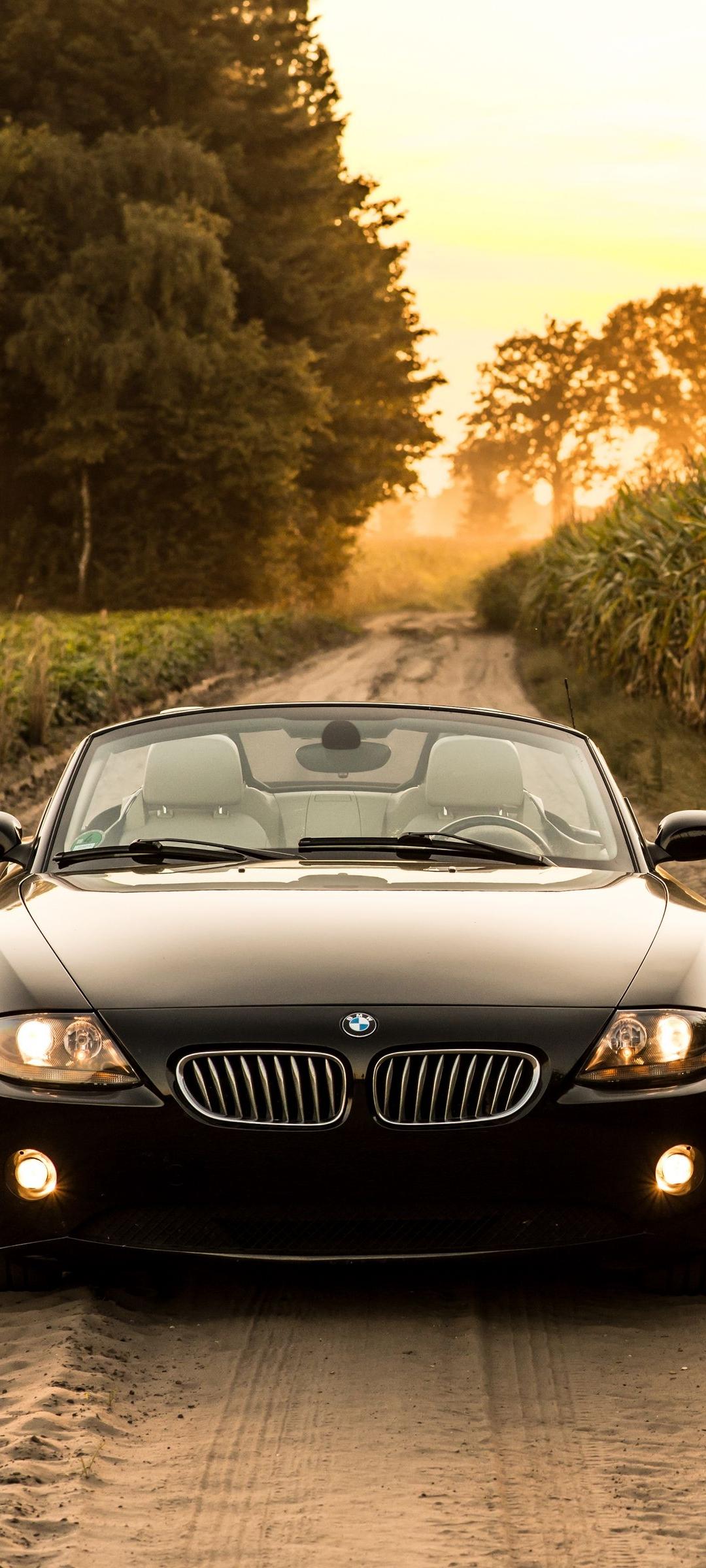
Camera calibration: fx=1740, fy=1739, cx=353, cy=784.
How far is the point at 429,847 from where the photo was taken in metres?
4.48

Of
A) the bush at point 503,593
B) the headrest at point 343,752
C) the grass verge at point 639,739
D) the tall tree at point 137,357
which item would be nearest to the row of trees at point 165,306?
the tall tree at point 137,357

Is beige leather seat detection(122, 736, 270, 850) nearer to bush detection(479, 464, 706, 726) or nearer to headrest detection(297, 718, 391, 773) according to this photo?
headrest detection(297, 718, 391, 773)

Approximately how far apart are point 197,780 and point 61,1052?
148 centimetres

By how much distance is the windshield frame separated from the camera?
4.65m

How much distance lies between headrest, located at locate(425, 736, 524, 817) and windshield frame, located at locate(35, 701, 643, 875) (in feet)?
0.48

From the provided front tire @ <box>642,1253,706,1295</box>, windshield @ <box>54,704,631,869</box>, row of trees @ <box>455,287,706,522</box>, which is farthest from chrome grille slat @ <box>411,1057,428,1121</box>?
row of trees @ <box>455,287,706,522</box>

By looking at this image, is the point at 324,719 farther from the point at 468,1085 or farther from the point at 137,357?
the point at 137,357

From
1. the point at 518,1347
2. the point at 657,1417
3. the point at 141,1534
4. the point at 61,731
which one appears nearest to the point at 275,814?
the point at 518,1347

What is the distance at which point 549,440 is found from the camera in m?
101

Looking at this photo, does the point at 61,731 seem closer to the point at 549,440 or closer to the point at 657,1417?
the point at 657,1417

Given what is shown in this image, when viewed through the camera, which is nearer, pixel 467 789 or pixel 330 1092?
pixel 330 1092

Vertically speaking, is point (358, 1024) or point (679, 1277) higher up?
point (358, 1024)

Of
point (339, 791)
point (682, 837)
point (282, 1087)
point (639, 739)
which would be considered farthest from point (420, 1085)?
point (639, 739)

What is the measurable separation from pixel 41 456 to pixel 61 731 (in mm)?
30157
